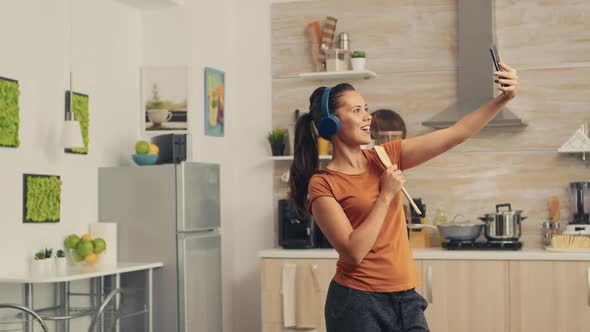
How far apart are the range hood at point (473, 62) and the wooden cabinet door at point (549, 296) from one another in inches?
38.4

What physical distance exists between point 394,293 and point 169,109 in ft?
11.4

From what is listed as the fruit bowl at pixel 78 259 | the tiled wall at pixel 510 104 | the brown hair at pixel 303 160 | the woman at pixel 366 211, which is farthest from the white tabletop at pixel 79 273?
the woman at pixel 366 211

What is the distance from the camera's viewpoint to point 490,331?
4887mm

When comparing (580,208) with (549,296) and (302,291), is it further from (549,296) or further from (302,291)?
(302,291)

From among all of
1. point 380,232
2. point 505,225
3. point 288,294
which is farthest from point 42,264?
point 505,225

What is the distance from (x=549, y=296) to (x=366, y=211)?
285 centimetres

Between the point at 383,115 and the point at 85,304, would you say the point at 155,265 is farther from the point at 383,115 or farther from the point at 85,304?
the point at 383,115

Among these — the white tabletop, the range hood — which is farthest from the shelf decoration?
the white tabletop

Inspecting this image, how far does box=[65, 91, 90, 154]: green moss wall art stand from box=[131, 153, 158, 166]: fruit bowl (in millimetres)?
297

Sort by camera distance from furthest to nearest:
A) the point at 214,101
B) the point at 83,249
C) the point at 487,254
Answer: the point at 214,101, the point at 487,254, the point at 83,249

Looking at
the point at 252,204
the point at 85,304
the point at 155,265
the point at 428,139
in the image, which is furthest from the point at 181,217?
the point at 428,139

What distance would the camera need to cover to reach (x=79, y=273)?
419 centimetres

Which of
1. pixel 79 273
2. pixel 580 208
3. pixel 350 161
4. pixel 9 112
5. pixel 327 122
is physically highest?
pixel 9 112

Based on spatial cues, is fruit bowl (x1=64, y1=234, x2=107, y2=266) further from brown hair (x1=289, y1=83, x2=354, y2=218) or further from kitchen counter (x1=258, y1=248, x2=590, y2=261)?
brown hair (x1=289, y1=83, x2=354, y2=218)
